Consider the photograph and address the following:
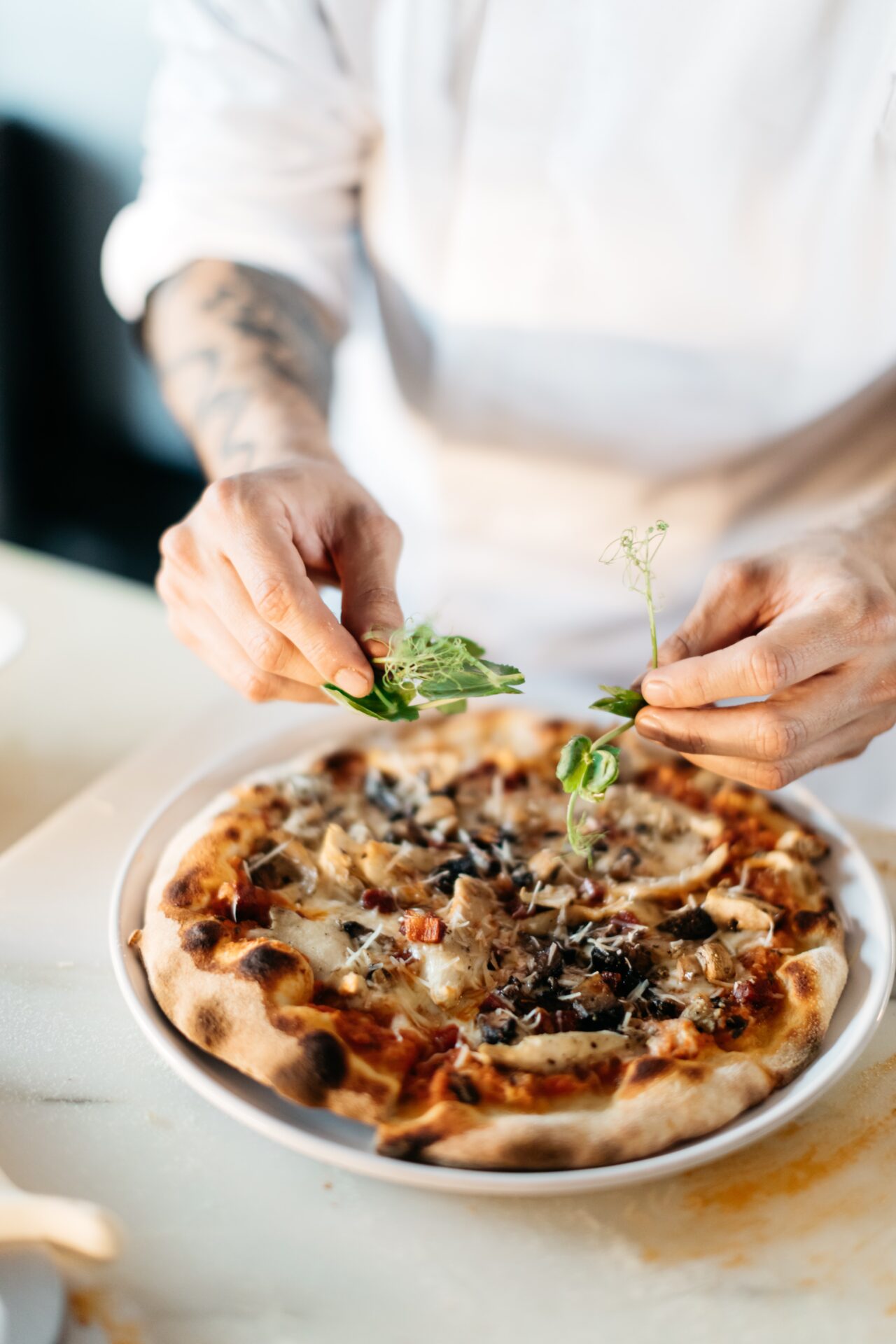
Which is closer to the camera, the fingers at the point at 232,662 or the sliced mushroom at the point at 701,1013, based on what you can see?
the sliced mushroom at the point at 701,1013

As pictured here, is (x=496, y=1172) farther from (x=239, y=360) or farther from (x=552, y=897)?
(x=239, y=360)

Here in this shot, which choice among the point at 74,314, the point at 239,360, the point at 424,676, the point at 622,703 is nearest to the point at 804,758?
the point at 622,703

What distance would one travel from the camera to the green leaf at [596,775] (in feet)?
4.45

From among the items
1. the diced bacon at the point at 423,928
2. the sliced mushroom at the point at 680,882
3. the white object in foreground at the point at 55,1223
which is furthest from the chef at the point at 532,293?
the white object in foreground at the point at 55,1223

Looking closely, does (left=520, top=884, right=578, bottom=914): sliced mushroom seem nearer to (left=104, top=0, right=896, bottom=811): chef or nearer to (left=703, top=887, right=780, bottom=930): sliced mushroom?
(left=703, top=887, right=780, bottom=930): sliced mushroom

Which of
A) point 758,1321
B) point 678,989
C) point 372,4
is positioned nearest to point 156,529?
point 372,4

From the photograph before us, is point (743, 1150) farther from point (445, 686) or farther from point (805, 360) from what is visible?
point (805, 360)

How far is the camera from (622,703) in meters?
1.36

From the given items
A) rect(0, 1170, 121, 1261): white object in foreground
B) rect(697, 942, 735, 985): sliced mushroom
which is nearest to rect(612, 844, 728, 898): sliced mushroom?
rect(697, 942, 735, 985): sliced mushroom

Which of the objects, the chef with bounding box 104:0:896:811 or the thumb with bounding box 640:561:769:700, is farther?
the chef with bounding box 104:0:896:811

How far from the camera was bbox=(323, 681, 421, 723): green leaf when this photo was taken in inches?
53.8

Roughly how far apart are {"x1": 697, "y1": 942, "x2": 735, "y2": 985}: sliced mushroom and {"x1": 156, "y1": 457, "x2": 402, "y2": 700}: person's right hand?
1.63ft

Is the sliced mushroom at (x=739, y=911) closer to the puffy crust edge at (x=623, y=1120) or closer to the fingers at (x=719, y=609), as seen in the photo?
the puffy crust edge at (x=623, y=1120)

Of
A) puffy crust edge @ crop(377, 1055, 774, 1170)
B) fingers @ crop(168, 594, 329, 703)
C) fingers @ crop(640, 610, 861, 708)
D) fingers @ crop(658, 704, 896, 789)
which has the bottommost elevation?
puffy crust edge @ crop(377, 1055, 774, 1170)
